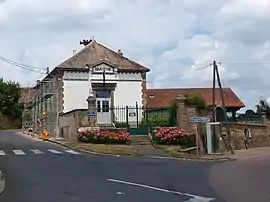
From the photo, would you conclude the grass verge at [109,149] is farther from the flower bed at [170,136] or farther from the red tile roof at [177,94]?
the red tile roof at [177,94]

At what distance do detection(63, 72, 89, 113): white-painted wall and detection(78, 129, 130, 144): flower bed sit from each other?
43.8 feet

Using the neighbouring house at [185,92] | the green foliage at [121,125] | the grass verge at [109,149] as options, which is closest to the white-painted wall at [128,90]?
the green foliage at [121,125]

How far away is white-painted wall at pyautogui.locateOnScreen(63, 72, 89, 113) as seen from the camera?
52500 mm

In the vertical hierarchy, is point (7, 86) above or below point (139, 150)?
above

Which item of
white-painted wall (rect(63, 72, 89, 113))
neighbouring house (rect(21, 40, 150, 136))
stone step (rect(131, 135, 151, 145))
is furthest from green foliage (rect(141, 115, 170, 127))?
white-painted wall (rect(63, 72, 89, 113))

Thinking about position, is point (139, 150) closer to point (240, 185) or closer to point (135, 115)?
point (135, 115)

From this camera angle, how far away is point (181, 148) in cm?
3619

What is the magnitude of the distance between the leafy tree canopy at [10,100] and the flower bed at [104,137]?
2046 inches

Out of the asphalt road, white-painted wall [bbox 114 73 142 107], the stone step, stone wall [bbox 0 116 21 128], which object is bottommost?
the asphalt road

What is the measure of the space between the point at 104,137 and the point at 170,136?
4396 mm

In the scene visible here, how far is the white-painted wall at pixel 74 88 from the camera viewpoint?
52500mm

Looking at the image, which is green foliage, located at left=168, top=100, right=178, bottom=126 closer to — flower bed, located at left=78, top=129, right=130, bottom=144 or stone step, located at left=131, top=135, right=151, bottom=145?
stone step, located at left=131, top=135, right=151, bottom=145

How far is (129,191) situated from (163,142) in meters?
23.3

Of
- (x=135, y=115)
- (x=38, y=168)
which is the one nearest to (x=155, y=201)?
(x=38, y=168)
